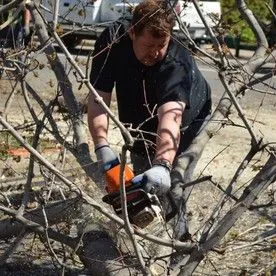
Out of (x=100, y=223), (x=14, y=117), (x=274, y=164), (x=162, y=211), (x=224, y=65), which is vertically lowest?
(x=14, y=117)

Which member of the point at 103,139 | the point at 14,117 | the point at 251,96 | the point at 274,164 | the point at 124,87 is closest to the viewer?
the point at 274,164

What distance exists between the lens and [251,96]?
43.7 feet

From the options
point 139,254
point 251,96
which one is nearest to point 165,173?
point 139,254

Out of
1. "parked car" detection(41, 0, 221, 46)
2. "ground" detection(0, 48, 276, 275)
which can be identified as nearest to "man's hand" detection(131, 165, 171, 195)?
"ground" detection(0, 48, 276, 275)

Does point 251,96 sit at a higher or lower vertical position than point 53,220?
lower

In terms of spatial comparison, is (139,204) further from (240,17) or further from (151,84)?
(240,17)

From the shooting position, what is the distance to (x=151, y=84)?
4.34 m

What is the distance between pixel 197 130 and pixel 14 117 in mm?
5074

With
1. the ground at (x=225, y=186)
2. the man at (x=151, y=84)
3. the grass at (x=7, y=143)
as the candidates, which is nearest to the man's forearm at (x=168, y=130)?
the man at (x=151, y=84)

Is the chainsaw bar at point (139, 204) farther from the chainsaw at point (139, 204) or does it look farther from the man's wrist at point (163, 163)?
the man's wrist at point (163, 163)

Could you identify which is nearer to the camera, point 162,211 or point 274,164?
point 274,164

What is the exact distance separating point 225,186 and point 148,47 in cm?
292

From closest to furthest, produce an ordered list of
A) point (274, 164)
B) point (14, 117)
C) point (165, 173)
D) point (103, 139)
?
point (274, 164) < point (165, 173) < point (103, 139) < point (14, 117)

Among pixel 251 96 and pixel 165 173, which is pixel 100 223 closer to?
pixel 165 173
